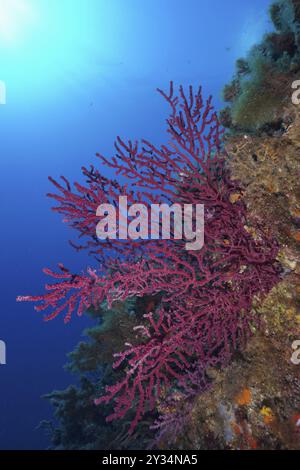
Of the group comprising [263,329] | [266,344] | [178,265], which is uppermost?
[178,265]

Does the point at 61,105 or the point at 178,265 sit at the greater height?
the point at 61,105

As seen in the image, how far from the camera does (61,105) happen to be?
76.1m

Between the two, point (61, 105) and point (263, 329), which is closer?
point (263, 329)

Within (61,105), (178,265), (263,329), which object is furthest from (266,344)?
(61,105)

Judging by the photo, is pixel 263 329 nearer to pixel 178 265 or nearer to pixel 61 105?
pixel 178 265

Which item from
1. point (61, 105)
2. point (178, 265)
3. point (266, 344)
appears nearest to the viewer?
point (266, 344)

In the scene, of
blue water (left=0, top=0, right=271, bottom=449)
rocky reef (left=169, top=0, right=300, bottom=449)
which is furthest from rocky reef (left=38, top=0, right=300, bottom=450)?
blue water (left=0, top=0, right=271, bottom=449)

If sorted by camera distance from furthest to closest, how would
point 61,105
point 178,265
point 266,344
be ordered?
point 61,105, point 178,265, point 266,344

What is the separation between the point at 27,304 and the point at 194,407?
244 ft

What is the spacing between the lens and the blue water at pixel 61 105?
53.3m

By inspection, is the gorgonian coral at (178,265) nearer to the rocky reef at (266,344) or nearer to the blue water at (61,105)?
the rocky reef at (266,344)

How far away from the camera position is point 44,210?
342 ft

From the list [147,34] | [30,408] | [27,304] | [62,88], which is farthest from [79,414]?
[147,34]

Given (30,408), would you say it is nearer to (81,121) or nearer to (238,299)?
(238,299)
